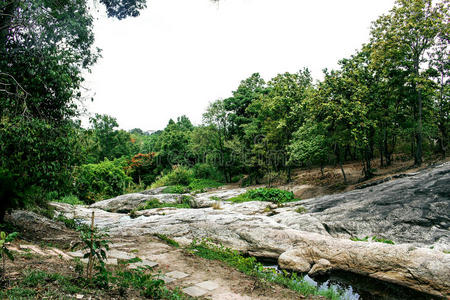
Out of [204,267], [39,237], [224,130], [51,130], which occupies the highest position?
[224,130]

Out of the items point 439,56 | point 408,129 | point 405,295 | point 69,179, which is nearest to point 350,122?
point 408,129

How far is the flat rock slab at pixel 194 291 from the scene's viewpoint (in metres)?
3.43

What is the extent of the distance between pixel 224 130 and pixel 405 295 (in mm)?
25822

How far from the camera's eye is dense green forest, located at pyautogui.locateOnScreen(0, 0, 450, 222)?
5598mm

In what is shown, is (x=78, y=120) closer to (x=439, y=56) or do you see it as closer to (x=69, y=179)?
(x=69, y=179)

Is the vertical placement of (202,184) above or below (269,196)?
below

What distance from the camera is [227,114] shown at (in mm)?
30062

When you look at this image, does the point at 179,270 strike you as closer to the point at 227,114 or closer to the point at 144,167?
the point at 227,114

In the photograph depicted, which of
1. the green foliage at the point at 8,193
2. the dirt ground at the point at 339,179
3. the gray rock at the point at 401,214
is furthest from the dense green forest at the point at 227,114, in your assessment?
the gray rock at the point at 401,214

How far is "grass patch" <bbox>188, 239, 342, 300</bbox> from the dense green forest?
357 cm

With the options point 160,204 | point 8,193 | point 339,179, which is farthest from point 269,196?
point 8,193

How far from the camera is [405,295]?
4.88m

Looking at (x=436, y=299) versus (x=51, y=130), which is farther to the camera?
(x=51, y=130)

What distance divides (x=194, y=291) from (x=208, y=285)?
353 mm
